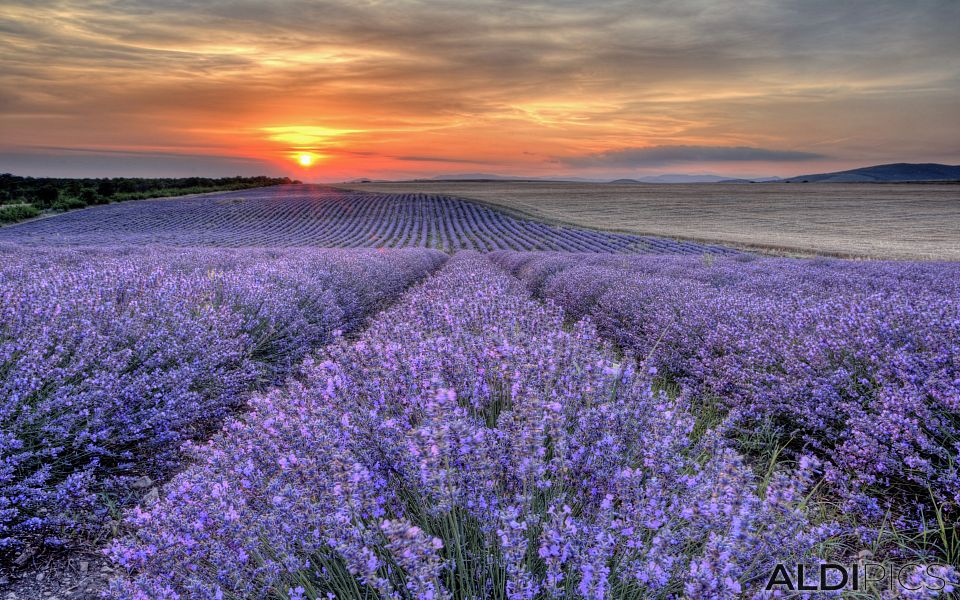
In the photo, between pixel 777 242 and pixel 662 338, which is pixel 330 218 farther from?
pixel 662 338

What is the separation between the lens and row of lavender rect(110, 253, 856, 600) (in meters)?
1.13

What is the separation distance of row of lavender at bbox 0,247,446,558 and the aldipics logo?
9.63ft

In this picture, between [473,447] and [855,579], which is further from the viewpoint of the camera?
[855,579]

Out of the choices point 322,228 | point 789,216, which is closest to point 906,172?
point 789,216

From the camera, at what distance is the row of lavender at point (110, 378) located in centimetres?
235

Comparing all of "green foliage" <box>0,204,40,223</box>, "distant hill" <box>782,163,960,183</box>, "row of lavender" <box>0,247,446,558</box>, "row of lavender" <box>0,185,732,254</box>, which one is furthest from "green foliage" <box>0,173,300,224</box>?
"distant hill" <box>782,163,960,183</box>

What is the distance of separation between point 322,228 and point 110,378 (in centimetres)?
2727

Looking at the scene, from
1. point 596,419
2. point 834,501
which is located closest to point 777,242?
point 834,501

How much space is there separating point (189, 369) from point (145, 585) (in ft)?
7.28

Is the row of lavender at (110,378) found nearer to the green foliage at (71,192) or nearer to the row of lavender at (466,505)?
the row of lavender at (466,505)

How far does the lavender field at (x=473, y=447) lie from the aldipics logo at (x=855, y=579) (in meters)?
0.02

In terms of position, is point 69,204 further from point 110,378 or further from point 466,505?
point 466,505

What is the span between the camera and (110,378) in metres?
2.71

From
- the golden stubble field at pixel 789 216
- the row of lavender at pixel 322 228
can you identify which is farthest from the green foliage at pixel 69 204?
the golden stubble field at pixel 789 216
